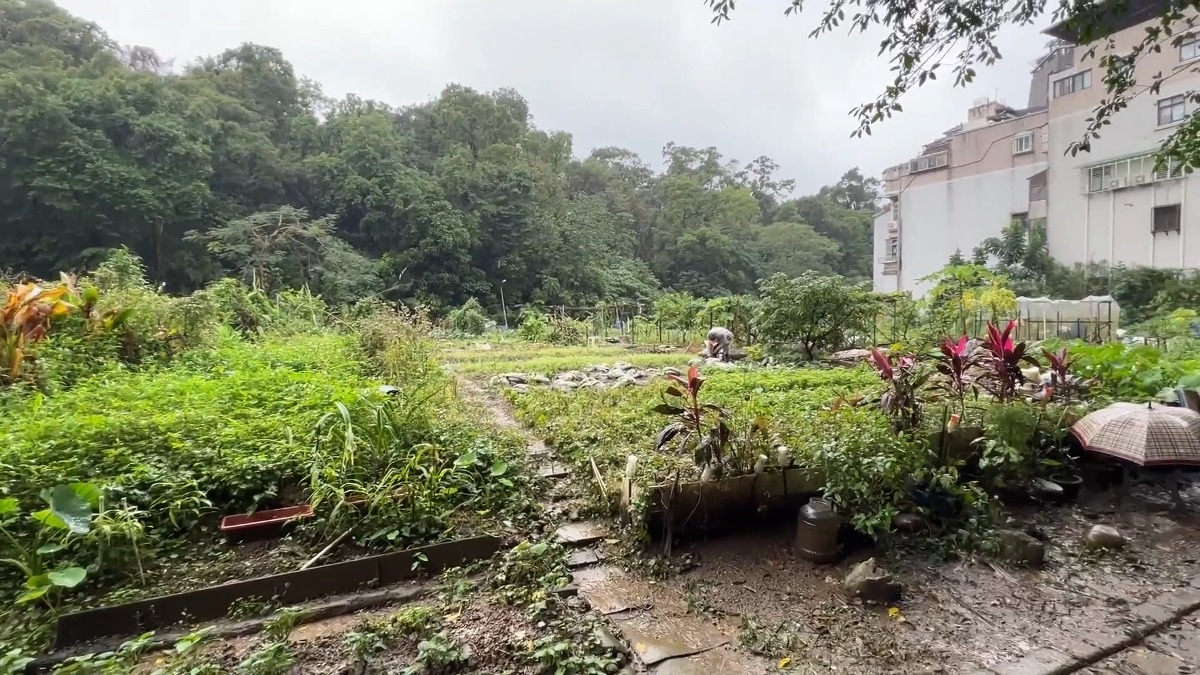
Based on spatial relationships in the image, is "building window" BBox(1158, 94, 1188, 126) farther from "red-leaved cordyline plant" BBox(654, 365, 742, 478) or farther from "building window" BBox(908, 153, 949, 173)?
"red-leaved cordyline plant" BBox(654, 365, 742, 478)

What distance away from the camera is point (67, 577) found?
1943 mm

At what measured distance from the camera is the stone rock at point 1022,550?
2613 mm

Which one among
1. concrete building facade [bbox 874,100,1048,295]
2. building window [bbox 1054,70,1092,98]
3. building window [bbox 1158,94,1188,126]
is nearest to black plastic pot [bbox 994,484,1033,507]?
concrete building facade [bbox 874,100,1048,295]

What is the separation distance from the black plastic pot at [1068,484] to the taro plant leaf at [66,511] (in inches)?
194

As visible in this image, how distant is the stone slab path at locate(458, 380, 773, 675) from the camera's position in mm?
1891

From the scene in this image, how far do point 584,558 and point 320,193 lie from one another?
2183cm

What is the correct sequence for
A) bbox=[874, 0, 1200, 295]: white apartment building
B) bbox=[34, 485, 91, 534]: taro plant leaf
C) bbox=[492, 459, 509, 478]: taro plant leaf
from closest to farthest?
1. bbox=[34, 485, 91, 534]: taro plant leaf
2. bbox=[492, 459, 509, 478]: taro plant leaf
3. bbox=[874, 0, 1200, 295]: white apartment building

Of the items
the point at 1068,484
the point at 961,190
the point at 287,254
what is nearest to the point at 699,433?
the point at 1068,484

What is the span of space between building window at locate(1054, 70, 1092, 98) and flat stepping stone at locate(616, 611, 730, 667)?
22.5 metres

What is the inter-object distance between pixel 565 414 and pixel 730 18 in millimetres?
2903

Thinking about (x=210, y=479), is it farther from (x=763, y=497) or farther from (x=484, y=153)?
(x=484, y=153)

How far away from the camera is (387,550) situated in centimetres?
248

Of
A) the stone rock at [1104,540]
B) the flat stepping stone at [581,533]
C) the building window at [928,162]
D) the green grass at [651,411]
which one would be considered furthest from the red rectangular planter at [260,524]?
the building window at [928,162]

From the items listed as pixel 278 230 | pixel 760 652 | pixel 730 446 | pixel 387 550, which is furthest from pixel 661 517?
pixel 278 230
